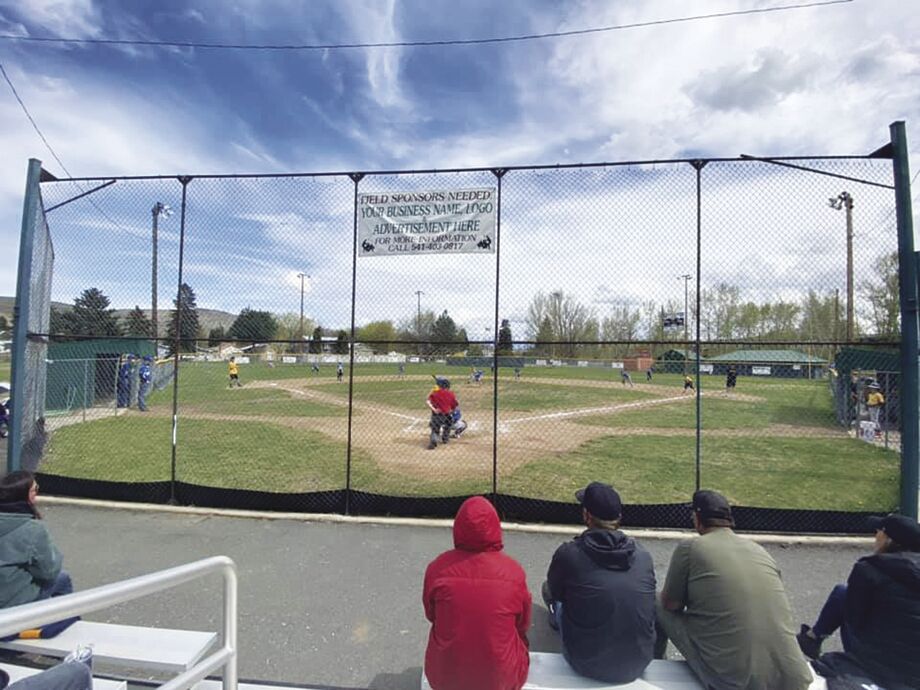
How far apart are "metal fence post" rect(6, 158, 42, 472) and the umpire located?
7.31 metres

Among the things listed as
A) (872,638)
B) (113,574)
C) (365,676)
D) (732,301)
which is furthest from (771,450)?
(113,574)

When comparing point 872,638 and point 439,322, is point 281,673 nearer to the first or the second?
point 872,638

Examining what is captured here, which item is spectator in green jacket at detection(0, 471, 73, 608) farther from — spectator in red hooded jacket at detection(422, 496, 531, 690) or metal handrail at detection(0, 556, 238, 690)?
spectator in red hooded jacket at detection(422, 496, 531, 690)

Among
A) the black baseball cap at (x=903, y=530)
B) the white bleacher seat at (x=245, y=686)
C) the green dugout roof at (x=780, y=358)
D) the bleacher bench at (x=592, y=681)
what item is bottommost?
the white bleacher seat at (x=245, y=686)

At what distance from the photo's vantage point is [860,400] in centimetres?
1346

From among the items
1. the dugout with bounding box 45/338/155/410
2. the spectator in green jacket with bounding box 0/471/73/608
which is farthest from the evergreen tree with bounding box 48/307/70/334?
the spectator in green jacket with bounding box 0/471/73/608

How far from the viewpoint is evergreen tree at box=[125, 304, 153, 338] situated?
9.21m

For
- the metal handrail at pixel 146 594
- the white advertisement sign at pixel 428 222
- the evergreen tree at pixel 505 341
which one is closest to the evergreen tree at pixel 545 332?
the evergreen tree at pixel 505 341

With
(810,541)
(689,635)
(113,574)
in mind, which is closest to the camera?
(689,635)

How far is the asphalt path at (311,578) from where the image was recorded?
3424mm

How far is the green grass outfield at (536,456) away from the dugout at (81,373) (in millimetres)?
1551

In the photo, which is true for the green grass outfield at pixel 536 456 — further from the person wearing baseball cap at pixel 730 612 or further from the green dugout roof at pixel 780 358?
the person wearing baseball cap at pixel 730 612

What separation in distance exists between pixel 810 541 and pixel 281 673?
220 inches

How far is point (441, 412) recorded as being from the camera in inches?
458
